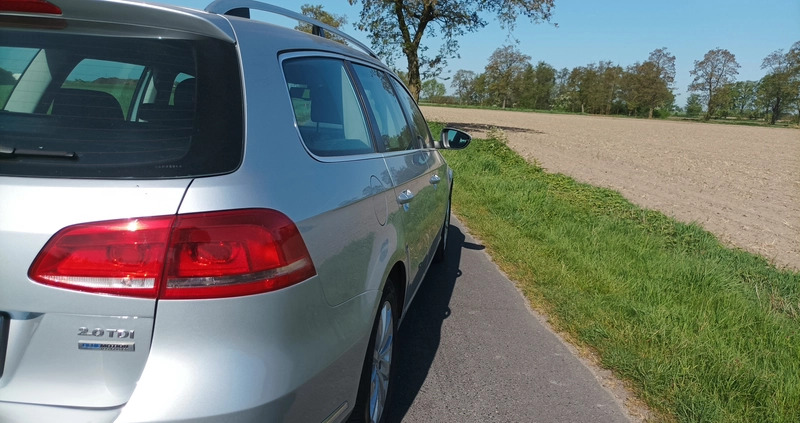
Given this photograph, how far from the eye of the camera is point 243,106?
177 centimetres

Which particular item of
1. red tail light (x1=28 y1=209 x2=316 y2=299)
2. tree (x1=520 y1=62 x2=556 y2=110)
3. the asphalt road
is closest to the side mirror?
the asphalt road

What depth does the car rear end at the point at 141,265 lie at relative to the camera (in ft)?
4.88

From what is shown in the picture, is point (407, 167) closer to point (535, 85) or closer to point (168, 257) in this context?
point (168, 257)

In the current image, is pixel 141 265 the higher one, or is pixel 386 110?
pixel 386 110

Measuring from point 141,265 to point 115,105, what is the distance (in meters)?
0.64

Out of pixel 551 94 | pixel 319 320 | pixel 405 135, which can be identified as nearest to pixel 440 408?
pixel 319 320

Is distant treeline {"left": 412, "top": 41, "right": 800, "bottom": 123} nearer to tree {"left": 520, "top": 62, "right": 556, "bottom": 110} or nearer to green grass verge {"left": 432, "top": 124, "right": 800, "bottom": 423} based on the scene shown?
tree {"left": 520, "top": 62, "right": 556, "bottom": 110}

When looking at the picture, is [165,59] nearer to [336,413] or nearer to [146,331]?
[146,331]

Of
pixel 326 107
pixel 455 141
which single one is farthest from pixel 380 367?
pixel 455 141

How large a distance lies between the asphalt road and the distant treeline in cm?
11188

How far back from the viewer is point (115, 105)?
1.86m

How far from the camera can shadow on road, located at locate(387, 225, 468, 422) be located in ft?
10.5

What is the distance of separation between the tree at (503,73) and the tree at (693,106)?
124 ft

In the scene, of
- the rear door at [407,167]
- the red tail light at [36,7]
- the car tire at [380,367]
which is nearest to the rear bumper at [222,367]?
the car tire at [380,367]
